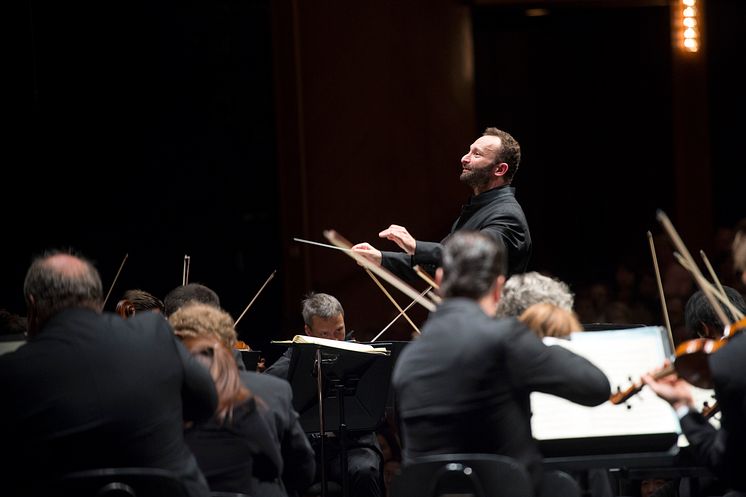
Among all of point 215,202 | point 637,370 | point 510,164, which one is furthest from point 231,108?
point 637,370

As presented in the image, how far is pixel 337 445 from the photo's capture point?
445cm

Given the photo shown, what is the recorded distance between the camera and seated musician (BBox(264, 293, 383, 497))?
4383 mm

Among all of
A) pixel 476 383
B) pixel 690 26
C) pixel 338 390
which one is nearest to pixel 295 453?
pixel 476 383

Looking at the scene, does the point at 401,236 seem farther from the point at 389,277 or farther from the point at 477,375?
the point at 477,375

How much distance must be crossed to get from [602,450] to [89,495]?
1305mm

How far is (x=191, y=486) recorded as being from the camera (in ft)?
8.18

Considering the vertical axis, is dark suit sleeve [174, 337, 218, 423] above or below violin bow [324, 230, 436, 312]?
below

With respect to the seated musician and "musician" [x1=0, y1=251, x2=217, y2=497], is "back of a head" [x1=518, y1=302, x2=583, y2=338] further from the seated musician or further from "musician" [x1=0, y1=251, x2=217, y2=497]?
the seated musician

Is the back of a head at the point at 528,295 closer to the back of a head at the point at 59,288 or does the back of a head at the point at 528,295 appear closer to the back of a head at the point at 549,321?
the back of a head at the point at 549,321

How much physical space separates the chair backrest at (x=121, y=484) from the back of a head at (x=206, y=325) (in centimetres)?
63

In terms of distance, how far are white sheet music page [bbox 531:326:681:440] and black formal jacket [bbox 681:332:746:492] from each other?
0.24 meters

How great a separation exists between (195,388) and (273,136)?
13.7 ft

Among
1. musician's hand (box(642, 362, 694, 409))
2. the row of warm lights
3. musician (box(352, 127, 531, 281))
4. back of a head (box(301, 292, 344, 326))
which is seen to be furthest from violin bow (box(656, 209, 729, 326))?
the row of warm lights

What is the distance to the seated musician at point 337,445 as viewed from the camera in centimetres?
438
